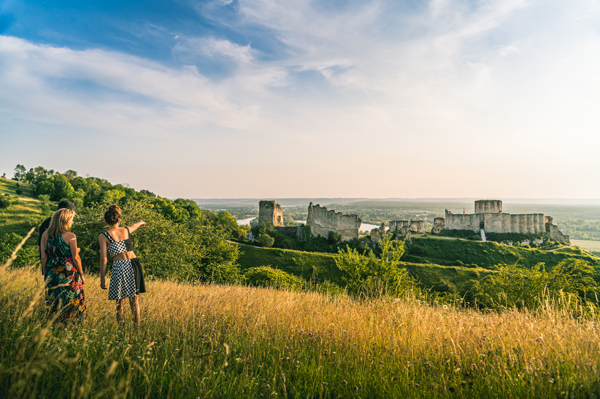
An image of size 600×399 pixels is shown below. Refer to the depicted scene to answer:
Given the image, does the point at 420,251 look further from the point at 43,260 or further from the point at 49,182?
the point at 49,182

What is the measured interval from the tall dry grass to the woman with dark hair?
329mm

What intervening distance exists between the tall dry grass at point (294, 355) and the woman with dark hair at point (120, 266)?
33 centimetres

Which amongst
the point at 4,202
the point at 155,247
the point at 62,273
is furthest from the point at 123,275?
the point at 4,202

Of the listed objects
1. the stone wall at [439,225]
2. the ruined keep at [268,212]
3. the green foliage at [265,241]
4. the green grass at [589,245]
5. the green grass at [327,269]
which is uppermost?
the ruined keep at [268,212]

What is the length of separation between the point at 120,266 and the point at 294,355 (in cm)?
343

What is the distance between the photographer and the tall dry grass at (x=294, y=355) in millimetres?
2521

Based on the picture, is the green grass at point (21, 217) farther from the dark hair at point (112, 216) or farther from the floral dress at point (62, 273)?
the dark hair at point (112, 216)

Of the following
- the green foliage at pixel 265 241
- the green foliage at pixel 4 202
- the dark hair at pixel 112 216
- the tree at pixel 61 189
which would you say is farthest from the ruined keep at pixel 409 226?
the green foliage at pixel 4 202

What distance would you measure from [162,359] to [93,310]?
8.13ft

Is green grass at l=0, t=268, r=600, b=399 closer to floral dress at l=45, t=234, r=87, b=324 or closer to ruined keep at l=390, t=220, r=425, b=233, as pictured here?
floral dress at l=45, t=234, r=87, b=324

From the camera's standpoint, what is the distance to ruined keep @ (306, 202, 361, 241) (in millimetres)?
46781

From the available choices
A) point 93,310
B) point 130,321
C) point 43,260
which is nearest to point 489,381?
point 130,321

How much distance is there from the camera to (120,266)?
4922 millimetres

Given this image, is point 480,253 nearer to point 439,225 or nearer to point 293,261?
point 439,225
